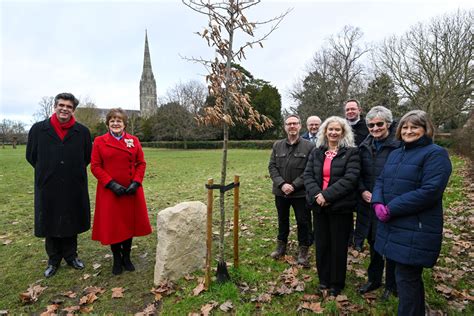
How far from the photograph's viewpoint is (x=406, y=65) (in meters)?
28.5

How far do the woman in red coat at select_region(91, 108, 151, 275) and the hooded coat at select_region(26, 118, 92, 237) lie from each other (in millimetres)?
456

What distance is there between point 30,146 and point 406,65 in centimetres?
3200

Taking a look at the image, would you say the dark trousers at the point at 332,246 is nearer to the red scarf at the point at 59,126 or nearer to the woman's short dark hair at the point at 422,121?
the woman's short dark hair at the point at 422,121

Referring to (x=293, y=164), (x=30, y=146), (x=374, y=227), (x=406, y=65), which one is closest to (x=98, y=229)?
(x=30, y=146)

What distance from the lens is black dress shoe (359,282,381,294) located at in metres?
3.65

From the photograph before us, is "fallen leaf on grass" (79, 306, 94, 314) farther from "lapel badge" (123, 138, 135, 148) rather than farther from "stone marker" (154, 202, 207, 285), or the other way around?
"lapel badge" (123, 138, 135, 148)

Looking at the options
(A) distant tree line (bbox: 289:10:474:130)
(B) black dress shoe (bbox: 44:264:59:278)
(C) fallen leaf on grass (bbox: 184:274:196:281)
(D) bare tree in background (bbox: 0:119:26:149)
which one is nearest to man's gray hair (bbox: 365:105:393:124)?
(C) fallen leaf on grass (bbox: 184:274:196:281)

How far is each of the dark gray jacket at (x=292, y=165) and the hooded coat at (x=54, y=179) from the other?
2.95 metres

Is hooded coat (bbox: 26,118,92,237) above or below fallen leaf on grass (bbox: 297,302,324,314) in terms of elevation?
above

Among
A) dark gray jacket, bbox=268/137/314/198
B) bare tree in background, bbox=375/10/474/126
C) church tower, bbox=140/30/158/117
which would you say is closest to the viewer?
dark gray jacket, bbox=268/137/314/198

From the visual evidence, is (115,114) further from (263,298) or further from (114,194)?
(263,298)

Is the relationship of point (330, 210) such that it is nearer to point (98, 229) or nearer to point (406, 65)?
point (98, 229)

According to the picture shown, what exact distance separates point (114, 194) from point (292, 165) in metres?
2.54

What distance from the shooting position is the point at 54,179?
422cm
